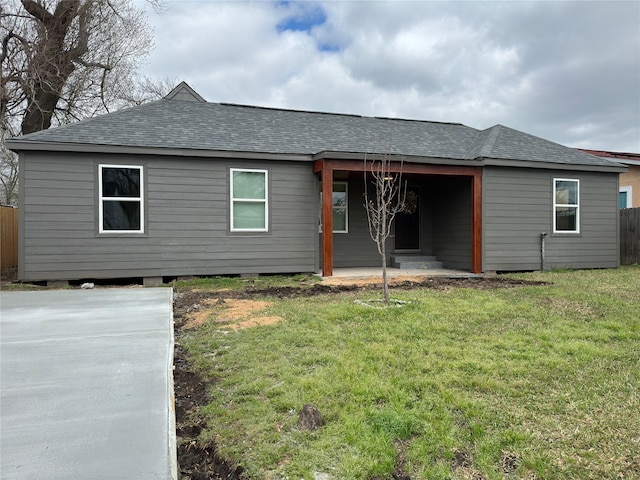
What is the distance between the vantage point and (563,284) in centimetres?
792

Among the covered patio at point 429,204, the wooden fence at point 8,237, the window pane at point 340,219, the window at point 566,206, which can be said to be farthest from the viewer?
the window pane at point 340,219

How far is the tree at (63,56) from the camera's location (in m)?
15.3

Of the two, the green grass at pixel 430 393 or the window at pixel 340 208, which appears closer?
the green grass at pixel 430 393

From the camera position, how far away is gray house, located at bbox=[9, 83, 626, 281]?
327 inches

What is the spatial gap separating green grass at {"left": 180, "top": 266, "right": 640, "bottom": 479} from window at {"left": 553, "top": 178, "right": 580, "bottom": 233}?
20.9ft

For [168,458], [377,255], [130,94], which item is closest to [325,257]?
[377,255]

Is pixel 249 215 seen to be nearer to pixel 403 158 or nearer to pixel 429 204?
pixel 403 158

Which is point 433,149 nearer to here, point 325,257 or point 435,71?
point 325,257

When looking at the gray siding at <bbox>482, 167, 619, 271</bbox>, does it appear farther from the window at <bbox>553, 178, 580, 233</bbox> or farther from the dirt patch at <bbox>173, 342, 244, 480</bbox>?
the dirt patch at <bbox>173, 342, 244, 480</bbox>

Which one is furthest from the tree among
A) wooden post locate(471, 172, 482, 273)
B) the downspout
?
the downspout

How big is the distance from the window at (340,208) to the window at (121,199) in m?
4.85

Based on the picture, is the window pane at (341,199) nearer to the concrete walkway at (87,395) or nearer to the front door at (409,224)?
the front door at (409,224)

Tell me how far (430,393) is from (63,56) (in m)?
17.9

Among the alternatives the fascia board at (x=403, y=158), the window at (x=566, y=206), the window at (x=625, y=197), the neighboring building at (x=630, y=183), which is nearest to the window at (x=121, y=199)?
the fascia board at (x=403, y=158)
